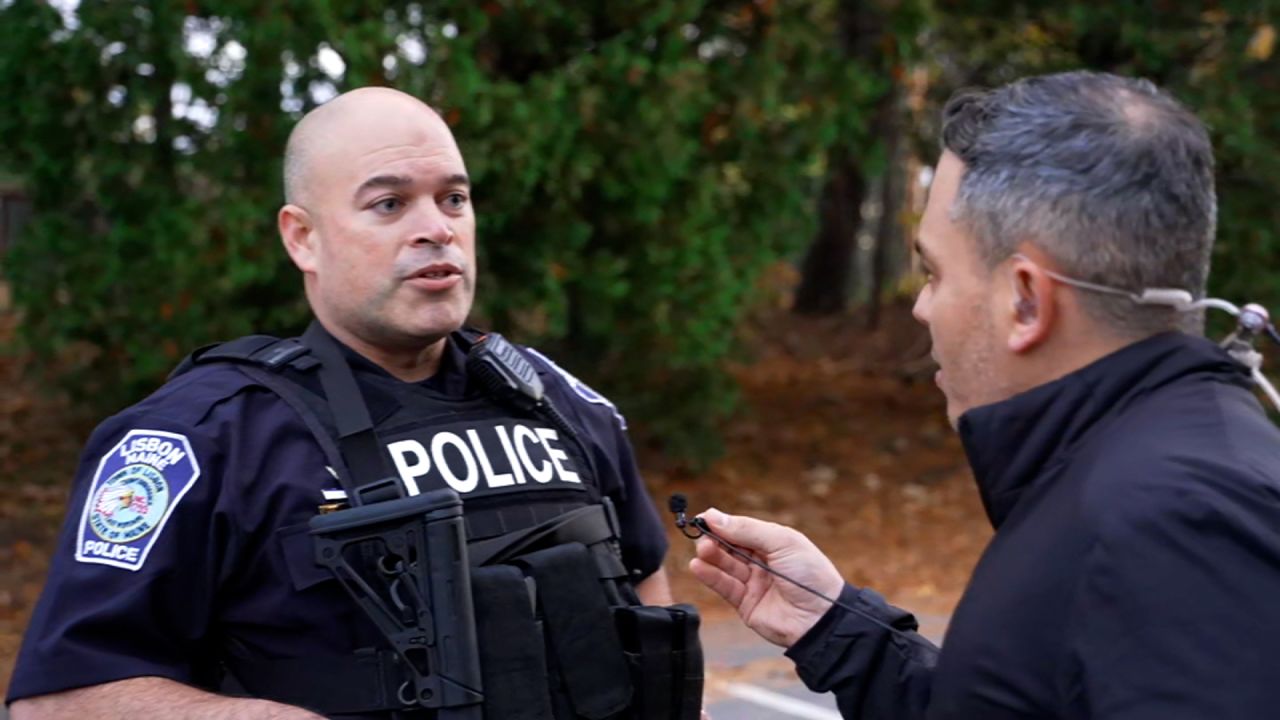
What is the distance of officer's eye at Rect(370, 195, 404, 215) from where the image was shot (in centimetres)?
292

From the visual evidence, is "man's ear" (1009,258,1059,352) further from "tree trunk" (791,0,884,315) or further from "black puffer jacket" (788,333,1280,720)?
"tree trunk" (791,0,884,315)

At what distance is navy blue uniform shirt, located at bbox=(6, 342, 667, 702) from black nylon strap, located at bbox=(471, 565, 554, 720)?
203 mm

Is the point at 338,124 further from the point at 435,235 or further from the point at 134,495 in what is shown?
the point at 134,495

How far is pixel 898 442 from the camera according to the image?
1108 centimetres

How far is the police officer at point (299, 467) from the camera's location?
2441 millimetres

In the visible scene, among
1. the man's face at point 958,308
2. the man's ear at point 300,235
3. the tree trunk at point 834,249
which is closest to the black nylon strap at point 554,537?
the man's ear at point 300,235

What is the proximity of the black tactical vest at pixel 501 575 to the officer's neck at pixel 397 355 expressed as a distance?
0.06 m

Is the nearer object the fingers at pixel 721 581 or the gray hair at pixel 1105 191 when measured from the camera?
the gray hair at pixel 1105 191

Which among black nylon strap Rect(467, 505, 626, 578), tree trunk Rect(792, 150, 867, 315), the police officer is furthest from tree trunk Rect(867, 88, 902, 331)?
black nylon strap Rect(467, 505, 626, 578)

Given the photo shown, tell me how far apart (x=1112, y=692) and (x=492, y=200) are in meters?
6.52

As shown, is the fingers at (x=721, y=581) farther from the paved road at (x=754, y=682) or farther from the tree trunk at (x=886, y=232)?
the tree trunk at (x=886, y=232)

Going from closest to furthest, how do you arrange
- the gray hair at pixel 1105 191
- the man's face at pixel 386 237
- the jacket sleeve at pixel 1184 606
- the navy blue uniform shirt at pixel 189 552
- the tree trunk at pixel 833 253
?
1. the jacket sleeve at pixel 1184 606
2. the gray hair at pixel 1105 191
3. the navy blue uniform shirt at pixel 189 552
4. the man's face at pixel 386 237
5. the tree trunk at pixel 833 253

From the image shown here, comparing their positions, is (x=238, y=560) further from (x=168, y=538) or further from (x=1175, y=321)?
(x=1175, y=321)

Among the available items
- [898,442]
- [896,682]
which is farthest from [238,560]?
[898,442]
